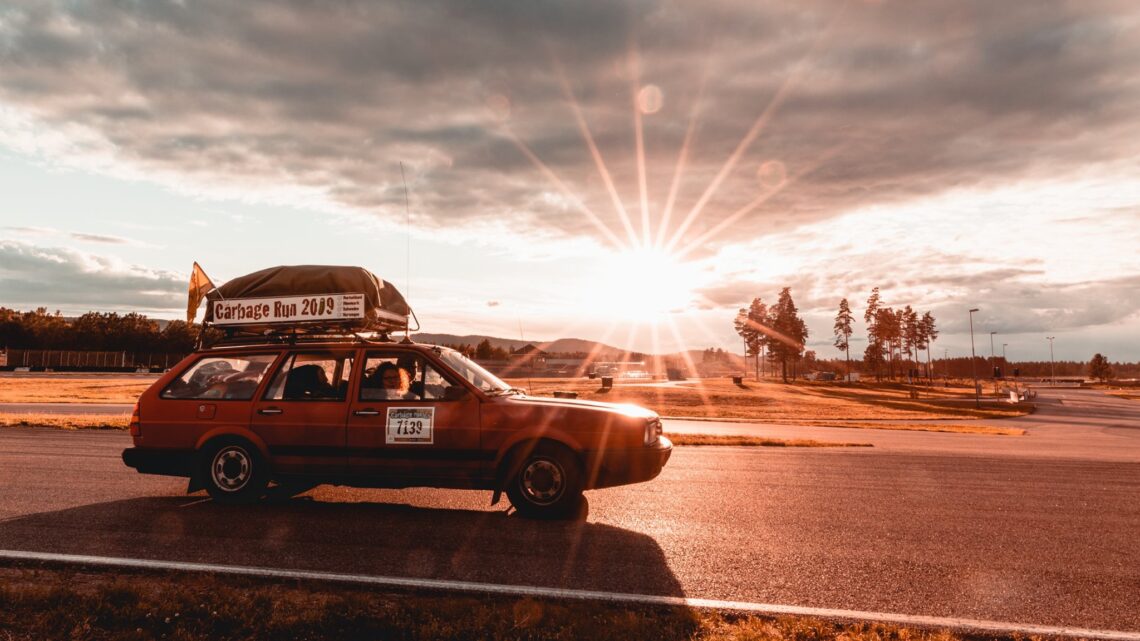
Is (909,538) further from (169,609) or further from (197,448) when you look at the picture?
(197,448)

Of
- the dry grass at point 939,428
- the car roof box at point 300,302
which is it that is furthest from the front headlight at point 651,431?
the dry grass at point 939,428

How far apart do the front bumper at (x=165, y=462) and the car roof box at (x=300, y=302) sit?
1488 mm

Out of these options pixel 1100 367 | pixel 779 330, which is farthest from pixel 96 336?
pixel 1100 367

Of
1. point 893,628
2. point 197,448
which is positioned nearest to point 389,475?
point 197,448

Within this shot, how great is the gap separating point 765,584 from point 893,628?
966mm

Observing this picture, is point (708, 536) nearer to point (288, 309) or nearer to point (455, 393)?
point (455, 393)

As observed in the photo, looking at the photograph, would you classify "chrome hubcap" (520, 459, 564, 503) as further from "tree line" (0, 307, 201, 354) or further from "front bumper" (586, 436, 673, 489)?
"tree line" (0, 307, 201, 354)

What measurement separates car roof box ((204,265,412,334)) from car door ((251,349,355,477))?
0.41 metres

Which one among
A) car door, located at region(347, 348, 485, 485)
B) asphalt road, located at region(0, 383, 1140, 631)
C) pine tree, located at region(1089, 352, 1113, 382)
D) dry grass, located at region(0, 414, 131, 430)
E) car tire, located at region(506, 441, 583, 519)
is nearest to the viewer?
asphalt road, located at region(0, 383, 1140, 631)

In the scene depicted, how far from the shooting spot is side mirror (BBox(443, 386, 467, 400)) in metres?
6.88

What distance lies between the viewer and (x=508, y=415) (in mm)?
6707

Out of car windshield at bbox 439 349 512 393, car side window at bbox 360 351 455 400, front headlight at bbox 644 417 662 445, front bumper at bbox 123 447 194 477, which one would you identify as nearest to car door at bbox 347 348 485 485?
car side window at bbox 360 351 455 400

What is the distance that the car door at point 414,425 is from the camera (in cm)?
677

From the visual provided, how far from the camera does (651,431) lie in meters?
6.91
